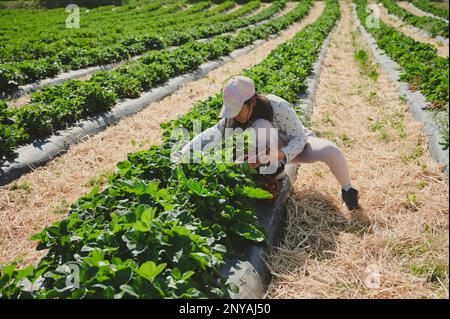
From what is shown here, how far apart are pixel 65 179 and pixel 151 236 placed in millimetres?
2903

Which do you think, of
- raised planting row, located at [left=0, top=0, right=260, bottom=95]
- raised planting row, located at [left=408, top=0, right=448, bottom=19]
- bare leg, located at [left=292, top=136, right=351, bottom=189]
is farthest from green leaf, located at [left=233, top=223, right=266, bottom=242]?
raised planting row, located at [left=408, top=0, right=448, bottom=19]

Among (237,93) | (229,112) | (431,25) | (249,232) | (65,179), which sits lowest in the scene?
(65,179)

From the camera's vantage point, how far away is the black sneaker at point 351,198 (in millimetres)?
3793

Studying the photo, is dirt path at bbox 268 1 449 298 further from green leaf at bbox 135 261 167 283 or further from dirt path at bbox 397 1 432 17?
dirt path at bbox 397 1 432 17

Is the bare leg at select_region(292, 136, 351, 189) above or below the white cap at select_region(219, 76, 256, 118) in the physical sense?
below

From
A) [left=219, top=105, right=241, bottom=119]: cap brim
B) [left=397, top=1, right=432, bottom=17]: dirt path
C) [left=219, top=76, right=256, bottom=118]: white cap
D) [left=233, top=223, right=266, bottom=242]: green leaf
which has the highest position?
[left=219, top=76, right=256, bottom=118]: white cap

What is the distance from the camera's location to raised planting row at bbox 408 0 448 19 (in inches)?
923

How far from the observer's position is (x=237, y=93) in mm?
3236

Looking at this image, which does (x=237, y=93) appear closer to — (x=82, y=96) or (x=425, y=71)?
(x=82, y=96)

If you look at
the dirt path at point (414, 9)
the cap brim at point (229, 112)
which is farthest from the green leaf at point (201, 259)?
the dirt path at point (414, 9)

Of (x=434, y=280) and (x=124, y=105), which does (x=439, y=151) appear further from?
(x=124, y=105)

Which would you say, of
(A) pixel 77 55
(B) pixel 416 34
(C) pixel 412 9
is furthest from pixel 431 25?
(C) pixel 412 9

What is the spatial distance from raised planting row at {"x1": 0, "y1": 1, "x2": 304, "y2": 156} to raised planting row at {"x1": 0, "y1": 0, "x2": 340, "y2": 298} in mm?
2641

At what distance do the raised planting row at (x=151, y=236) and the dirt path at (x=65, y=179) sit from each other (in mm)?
1017
